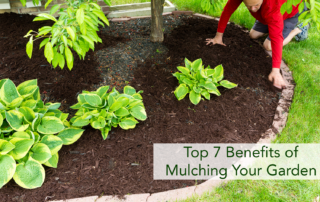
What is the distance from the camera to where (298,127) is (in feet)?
7.91

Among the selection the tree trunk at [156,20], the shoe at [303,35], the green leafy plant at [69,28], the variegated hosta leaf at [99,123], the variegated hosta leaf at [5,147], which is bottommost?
the variegated hosta leaf at [99,123]

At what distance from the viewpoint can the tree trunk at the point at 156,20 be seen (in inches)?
125

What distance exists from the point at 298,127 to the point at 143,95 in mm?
1633

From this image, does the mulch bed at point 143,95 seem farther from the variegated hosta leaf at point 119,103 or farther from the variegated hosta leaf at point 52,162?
the variegated hosta leaf at point 119,103

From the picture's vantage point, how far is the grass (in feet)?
6.19

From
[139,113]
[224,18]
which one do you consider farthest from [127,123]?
[224,18]

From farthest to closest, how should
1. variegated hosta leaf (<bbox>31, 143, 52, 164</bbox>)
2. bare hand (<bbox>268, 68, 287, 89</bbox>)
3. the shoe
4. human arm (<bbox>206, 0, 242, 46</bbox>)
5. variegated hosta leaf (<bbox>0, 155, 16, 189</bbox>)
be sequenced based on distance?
the shoe → human arm (<bbox>206, 0, 242, 46</bbox>) → bare hand (<bbox>268, 68, 287, 89</bbox>) → variegated hosta leaf (<bbox>31, 143, 52, 164</bbox>) → variegated hosta leaf (<bbox>0, 155, 16, 189</bbox>)

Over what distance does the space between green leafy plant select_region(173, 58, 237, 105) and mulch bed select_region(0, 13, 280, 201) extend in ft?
0.33

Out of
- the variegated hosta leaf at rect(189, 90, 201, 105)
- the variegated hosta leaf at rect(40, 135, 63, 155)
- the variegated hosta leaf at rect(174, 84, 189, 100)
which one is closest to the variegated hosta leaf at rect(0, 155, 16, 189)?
the variegated hosta leaf at rect(40, 135, 63, 155)

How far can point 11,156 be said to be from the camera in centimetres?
171

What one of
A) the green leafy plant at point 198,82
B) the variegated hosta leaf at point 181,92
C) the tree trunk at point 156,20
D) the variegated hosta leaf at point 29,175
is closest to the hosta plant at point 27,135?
the variegated hosta leaf at point 29,175

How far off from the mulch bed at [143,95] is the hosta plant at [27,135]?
142 mm

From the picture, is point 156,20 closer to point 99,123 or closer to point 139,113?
point 139,113

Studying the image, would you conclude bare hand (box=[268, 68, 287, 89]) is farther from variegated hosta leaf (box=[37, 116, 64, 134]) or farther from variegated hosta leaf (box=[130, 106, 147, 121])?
variegated hosta leaf (box=[37, 116, 64, 134])
